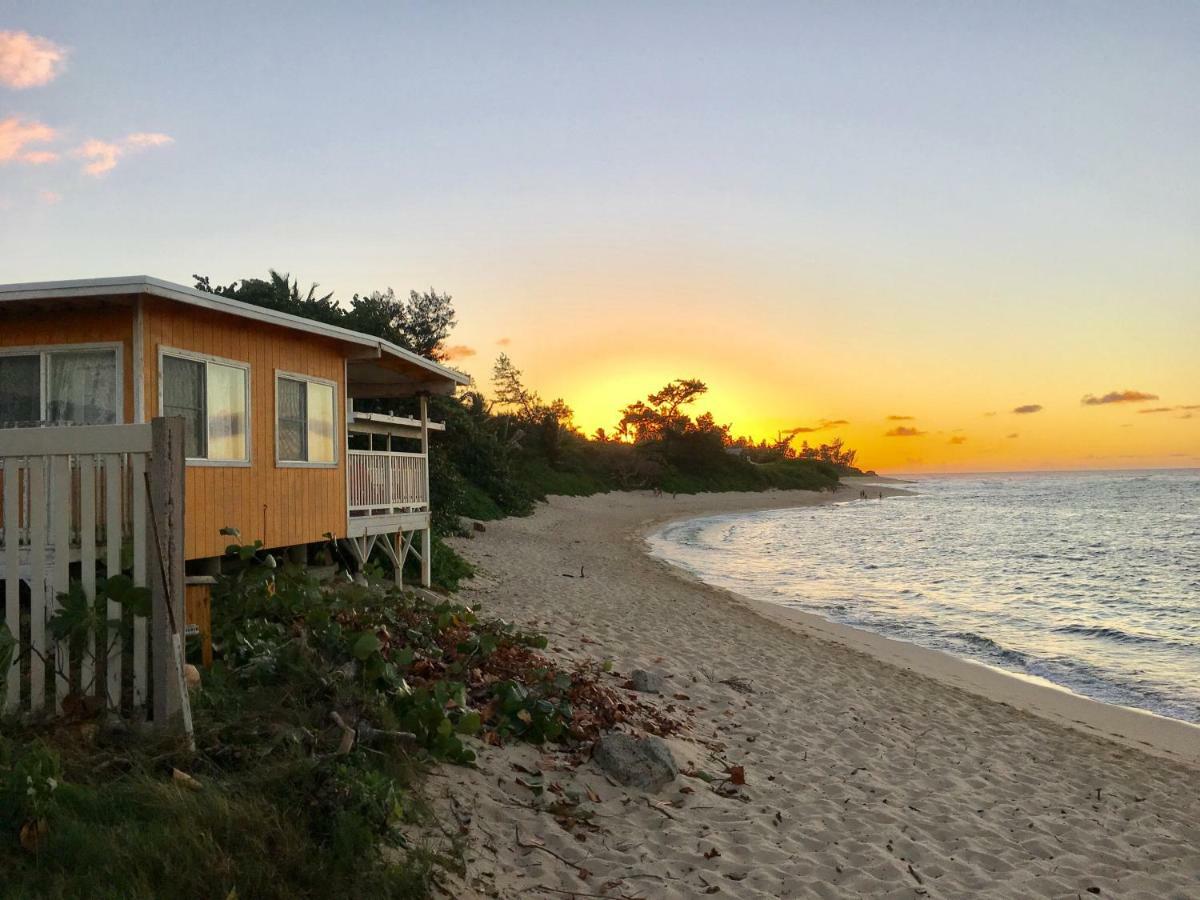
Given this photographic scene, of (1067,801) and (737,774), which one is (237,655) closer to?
(737,774)

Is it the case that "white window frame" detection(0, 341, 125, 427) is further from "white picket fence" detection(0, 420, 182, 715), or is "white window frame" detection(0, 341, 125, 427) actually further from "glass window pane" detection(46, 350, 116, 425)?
"white picket fence" detection(0, 420, 182, 715)

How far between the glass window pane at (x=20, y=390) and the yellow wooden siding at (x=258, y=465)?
1263mm

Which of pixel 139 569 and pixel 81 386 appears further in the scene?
pixel 81 386

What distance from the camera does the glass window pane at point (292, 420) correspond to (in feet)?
36.7

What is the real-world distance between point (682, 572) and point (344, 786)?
20004mm

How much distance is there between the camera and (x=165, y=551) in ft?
15.8

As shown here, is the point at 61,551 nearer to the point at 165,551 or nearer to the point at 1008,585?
the point at 165,551

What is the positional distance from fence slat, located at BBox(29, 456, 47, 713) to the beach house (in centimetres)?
126

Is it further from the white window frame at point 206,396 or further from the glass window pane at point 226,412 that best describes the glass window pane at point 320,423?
the glass window pane at point 226,412

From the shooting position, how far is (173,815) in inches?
156

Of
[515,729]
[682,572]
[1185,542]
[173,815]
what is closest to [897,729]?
[515,729]

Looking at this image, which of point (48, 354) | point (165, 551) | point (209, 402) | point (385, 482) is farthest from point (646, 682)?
point (48, 354)

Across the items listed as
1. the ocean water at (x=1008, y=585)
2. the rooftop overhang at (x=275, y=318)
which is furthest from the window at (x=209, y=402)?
the ocean water at (x=1008, y=585)

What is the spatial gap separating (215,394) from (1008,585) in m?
22.2
